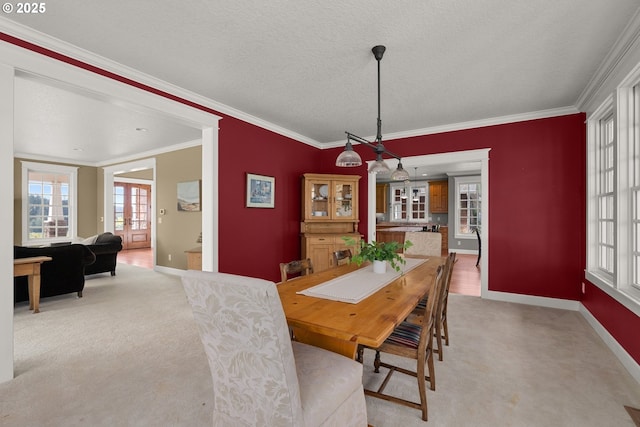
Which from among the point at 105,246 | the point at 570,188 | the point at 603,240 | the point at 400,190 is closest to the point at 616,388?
the point at 603,240

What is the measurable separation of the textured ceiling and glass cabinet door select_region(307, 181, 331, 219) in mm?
1708

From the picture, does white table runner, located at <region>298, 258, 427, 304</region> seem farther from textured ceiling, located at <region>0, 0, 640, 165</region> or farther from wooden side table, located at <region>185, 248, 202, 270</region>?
wooden side table, located at <region>185, 248, 202, 270</region>

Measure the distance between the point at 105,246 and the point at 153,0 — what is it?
16.6 feet

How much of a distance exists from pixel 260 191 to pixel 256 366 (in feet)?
11.3

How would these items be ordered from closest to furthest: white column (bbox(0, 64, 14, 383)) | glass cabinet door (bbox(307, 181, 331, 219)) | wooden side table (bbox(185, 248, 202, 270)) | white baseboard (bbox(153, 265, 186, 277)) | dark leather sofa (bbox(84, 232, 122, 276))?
white column (bbox(0, 64, 14, 383)) < glass cabinet door (bbox(307, 181, 331, 219)) < wooden side table (bbox(185, 248, 202, 270)) < dark leather sofa (bbox(84, 232, 122, 276)) < white baseboard (bbox(153, 265, 186, 277))

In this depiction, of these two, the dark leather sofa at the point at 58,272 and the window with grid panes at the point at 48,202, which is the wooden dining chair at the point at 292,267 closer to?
the dark leather sofa at the point at 58,272

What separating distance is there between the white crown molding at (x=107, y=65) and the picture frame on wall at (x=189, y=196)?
2177 mm

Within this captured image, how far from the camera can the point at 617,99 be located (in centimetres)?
259

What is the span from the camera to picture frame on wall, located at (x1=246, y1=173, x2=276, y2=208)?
4220 millimetres

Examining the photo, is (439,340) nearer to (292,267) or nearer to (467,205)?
(292,267)

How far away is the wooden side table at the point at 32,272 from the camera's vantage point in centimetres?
349

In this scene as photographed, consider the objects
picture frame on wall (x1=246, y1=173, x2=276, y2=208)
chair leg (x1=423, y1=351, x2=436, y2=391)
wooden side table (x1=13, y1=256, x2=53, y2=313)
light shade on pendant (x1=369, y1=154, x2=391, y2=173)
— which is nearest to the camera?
chair leg (x1=423, y1=351, x2=436, y2=391)

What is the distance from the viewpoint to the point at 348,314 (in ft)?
4.92

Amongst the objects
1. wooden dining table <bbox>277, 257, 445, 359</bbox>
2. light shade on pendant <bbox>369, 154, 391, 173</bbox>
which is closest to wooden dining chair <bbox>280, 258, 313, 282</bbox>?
wooden dining table <bbox>277, 257, 445, 359</bbox>
